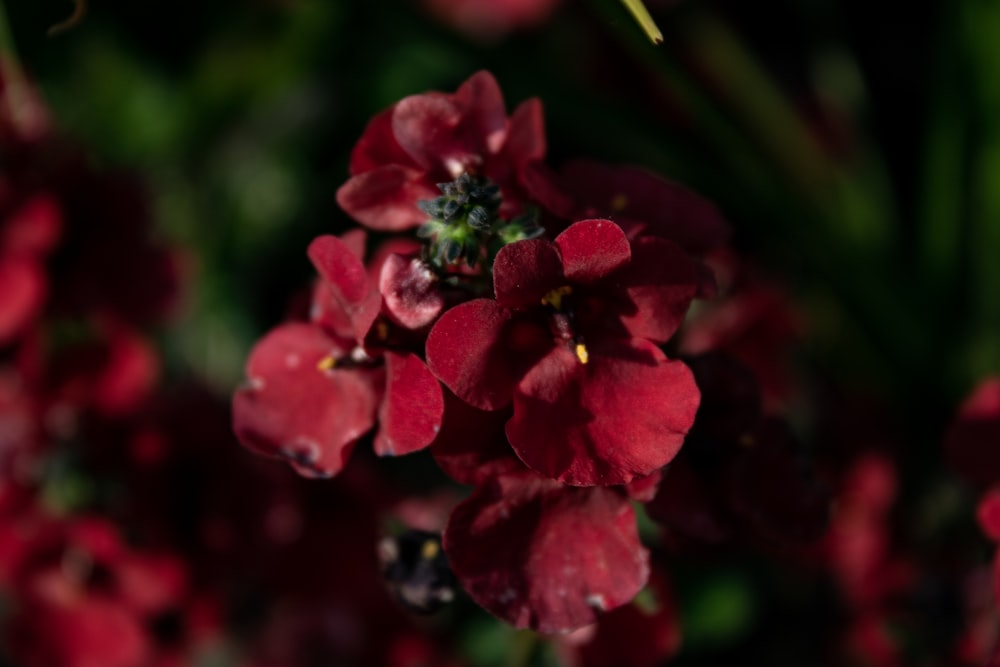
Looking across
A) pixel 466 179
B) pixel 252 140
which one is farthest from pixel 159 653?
pixel 252 140

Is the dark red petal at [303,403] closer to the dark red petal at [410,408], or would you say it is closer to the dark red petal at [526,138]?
the dark red petal at [410,408]

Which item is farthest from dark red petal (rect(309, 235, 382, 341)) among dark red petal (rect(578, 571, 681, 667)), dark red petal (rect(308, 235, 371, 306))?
dark red petal (rect(578, 571, 681, 667))

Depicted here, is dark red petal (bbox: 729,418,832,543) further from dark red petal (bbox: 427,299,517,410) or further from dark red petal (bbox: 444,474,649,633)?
dark red petal (bbox: 427,299,517,410)

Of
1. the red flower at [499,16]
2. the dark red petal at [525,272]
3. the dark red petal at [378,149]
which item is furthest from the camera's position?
the red flower at [499,16]

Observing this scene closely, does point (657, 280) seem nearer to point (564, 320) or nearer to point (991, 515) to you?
point (564, 320)

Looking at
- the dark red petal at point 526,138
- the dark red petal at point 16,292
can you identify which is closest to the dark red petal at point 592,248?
the dark red petal at point 526,138

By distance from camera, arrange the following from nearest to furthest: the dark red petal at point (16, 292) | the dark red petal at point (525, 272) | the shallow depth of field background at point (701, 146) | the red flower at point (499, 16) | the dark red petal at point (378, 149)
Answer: the dark red petal at point (525, 272), the dark red petal at point (378, 149), the dark red petal at point (16, 292), the shallow depth of field background at point (701, 146), the red flower at point (499, 16)

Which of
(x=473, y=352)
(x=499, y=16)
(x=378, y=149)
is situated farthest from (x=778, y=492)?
(x=499, y=16)
